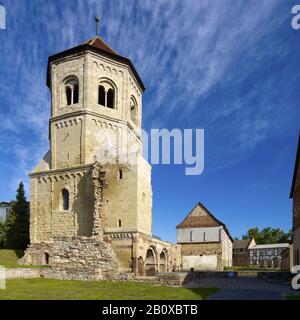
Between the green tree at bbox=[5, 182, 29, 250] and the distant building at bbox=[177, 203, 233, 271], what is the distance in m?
18.9

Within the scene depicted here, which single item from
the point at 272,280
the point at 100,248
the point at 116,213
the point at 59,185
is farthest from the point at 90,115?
the point at 272,280

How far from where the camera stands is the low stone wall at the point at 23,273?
717 inches

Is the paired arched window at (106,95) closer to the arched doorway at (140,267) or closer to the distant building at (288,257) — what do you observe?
the arched doorway at (140,267)

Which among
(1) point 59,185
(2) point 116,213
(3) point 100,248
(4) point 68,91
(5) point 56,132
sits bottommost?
(3) point 100,248

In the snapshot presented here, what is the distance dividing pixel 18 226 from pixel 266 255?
184ft

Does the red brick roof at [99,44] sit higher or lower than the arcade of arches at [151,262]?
higher

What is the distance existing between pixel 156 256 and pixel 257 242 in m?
68.7

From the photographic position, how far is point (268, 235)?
87.9 metres

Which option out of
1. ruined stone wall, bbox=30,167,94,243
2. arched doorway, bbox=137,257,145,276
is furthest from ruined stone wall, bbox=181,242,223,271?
ruined stone wall, bbox=30,167,94,243

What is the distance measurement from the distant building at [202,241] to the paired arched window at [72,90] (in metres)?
22.8

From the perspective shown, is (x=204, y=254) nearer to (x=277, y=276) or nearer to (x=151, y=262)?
(x=151, y=262)

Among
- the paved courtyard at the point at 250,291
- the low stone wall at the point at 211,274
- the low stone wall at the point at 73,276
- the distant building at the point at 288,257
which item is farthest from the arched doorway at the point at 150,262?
the distant building at the point at 288,257
